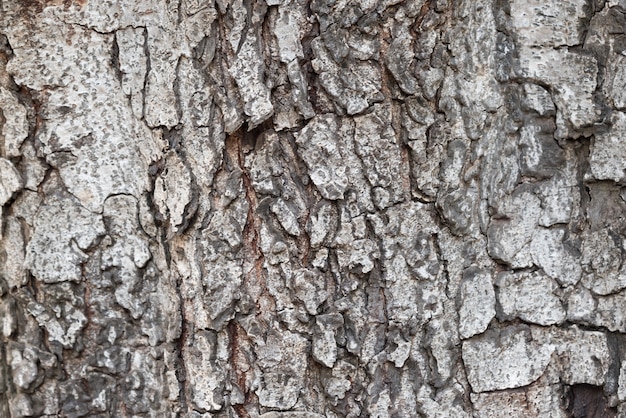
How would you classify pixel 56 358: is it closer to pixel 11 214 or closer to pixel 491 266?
pixel 11 214

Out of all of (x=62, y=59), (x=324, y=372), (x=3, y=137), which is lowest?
(x=324, y=372)

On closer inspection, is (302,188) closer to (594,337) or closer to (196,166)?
(196,166)

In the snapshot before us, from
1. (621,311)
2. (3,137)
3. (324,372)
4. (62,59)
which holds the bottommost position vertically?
(324,372)

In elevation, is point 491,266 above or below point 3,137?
below

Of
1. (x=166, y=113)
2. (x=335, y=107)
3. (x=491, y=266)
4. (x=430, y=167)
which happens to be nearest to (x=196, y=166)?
(x=166, y=113)

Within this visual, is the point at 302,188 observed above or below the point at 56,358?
above

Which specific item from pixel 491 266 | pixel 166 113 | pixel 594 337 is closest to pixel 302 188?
pixel 166 113
